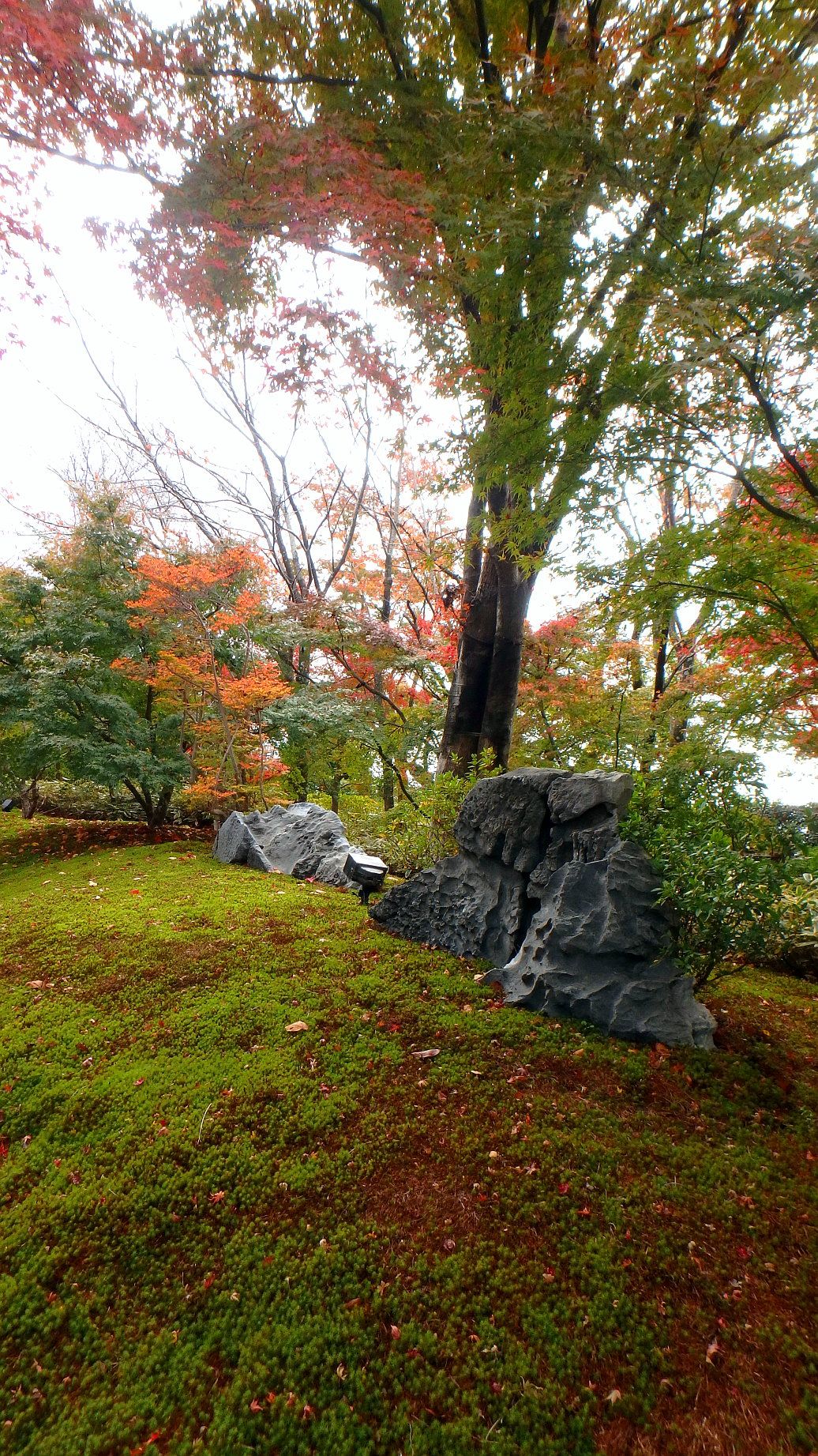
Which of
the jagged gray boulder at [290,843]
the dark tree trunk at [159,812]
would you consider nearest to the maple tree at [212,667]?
the jagged gray boulder at [290,843]

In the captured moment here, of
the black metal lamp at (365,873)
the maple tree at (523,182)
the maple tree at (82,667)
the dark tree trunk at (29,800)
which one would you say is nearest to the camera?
the maple tree at (523,182)

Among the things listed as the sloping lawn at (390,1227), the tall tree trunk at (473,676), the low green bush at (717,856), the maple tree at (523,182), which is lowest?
the sloping lawn at (390,1227)

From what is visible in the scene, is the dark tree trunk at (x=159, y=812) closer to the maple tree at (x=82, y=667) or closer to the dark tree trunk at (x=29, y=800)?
the maple tree at (x=82, y=667)

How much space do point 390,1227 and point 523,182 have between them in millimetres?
5247

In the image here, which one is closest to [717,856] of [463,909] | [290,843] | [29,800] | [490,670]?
[463,909]

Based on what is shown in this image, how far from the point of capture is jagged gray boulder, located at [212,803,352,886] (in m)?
7.12

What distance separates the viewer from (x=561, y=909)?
11.6 feet

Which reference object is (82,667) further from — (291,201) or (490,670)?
(291,201)

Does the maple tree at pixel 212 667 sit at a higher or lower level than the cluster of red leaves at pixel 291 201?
lower

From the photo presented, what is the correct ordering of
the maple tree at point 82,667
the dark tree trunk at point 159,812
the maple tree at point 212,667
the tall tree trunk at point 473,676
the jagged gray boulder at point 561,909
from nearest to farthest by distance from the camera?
the jagged gray boulder at point 561,909
the tall tree trunk at point 473,676
the maple tree at point 82,667
the maple tree at point 212,667
the dark tree trunk at point 159,812

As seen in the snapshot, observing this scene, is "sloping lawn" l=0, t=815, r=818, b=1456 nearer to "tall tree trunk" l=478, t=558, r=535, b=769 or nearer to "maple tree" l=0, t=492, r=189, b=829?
"tall tree trunk" l=478, t=558, r=535, b=769

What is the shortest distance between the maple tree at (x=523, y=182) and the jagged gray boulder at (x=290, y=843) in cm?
456

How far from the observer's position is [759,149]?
289cm

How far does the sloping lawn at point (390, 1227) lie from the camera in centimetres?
164
